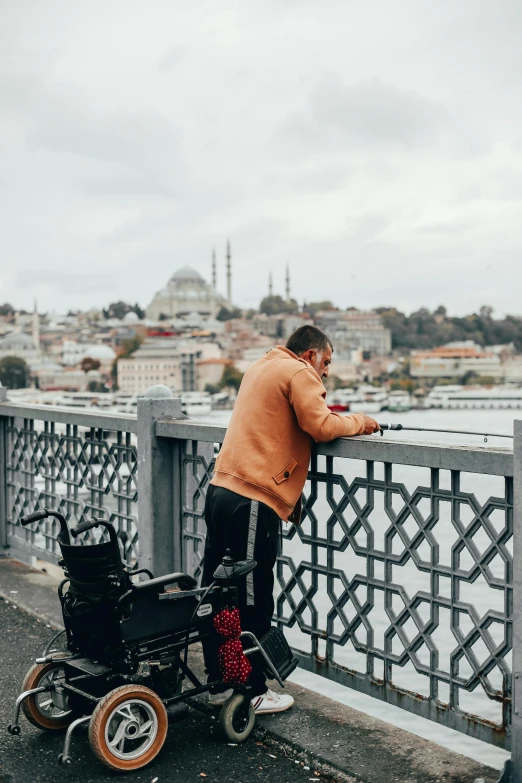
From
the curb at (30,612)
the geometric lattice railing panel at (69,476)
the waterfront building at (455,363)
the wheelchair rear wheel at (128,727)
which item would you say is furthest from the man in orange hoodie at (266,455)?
the waterfront building at (455,363)

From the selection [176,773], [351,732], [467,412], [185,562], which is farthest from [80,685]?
[467,412]

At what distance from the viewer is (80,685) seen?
3.29m

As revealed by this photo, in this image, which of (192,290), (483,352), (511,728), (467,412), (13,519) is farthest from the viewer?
(192,290)

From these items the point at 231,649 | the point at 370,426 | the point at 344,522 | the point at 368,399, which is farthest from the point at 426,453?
the point at 368,399

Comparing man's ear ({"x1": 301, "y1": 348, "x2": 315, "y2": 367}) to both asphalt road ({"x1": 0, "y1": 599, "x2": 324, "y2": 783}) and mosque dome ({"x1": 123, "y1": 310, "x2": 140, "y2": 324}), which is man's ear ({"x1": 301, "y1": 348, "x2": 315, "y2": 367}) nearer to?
asphalt road ({"x1": 0, "y1": 599, "x2": 324, "y2": 783})

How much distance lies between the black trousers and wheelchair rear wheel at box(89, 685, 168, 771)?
0.37 meters

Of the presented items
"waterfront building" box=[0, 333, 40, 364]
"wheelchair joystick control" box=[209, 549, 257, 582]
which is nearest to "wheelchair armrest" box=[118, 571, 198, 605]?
"wheelchair joystick control" box=[209, 549, 257, 582]

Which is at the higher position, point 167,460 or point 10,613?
point 167,460

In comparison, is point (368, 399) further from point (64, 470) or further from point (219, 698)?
point (219, 698)

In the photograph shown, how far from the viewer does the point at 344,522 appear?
11.5ft

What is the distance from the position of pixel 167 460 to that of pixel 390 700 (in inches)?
65.3

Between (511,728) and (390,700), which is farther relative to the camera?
(390,700)

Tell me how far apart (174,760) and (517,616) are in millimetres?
1260

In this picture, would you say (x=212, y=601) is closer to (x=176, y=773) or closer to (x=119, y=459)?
(x=176, y=773)
